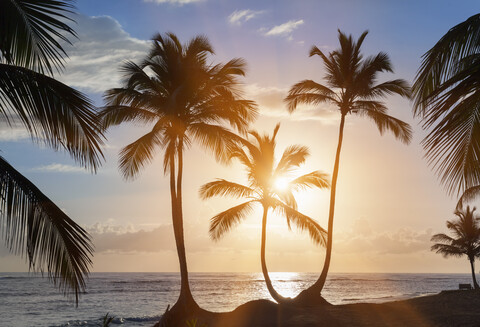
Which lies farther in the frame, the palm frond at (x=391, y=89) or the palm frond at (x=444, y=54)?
the palm frond at (x=391, y=89)

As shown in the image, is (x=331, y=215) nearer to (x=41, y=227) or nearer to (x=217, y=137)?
(x=217, y=137)

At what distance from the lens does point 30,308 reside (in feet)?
169

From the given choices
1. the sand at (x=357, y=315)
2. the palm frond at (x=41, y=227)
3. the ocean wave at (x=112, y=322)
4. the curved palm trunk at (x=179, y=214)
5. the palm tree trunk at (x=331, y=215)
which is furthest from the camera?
Result: the ocean wave at (x=112, y=322)

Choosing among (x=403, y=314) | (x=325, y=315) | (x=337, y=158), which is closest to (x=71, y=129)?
(x=325, y=315)

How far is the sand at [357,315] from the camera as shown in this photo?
17.3 m

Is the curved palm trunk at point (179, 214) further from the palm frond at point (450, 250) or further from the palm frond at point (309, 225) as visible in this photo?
the palm frond at point (450, 250)

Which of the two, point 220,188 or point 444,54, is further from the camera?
point 220,188

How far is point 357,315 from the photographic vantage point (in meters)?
18.5

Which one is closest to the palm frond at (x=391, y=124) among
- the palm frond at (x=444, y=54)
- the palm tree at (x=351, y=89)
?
the palm tree at (x=351, y=89)

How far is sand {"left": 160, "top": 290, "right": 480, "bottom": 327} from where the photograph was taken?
17.3 meters

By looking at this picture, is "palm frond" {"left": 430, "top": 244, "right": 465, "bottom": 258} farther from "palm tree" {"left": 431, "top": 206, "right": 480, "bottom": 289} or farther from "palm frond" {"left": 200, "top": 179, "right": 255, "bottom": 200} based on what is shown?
"palm frond" {"left": 200, "top": 179, "right": 255, "bottom": 200}

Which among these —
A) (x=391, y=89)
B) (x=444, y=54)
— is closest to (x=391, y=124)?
(x=391, y=89)

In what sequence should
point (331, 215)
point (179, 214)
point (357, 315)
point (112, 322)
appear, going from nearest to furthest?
point (357, 315)
point (179, 214)
point (331, 215)
point (112, 322)

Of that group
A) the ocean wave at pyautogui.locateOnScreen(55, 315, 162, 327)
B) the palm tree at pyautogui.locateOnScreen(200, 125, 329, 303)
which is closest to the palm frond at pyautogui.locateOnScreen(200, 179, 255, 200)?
the palm tree at pyautogui.locateOnScreen(200, 125, 329, 303)
